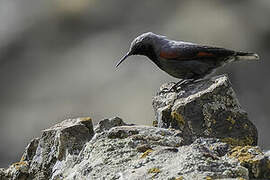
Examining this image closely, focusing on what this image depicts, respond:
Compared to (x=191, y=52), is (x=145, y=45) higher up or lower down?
higher up

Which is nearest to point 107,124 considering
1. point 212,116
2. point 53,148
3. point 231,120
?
point 53,148

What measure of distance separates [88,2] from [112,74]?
508 cm

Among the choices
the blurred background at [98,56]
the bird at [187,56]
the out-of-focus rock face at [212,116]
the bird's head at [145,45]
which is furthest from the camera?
the blurred background at [98,56]

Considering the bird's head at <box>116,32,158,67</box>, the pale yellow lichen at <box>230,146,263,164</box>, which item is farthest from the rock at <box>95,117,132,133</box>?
the bird's head at <box>116,32,158,67</box>

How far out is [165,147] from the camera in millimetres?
6285

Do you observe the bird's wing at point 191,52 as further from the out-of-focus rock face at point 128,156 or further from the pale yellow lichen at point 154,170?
the pale yellow lichen at point 154,170

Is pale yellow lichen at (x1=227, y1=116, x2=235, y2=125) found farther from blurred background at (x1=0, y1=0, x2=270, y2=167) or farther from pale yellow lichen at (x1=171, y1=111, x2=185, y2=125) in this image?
blurred background at (x1=0, y1=0, x2=270, y2=167)

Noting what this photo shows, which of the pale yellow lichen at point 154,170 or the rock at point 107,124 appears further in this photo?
the rock at point 107,124

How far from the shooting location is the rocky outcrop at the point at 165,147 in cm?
582

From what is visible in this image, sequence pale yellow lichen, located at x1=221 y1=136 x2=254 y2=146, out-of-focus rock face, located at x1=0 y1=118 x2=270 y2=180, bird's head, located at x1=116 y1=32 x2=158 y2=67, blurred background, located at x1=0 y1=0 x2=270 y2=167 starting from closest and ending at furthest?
1. out-of-focus rock face, located at x1=0 y1=118 x2=270 y2=180
2. pale yellow lichen, located at x1=221 y1=136 x2=254 y2=146
3. bird's head, located at x1=116 y1=32 x2=158 y2=67
4. blurred background, located at x1=0 y1=0 x2=270 y2=167

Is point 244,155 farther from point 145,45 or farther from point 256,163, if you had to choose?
point 145,45

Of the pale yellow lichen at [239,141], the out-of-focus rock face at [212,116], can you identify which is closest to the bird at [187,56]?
the out-of-focus rock face at [212,116]

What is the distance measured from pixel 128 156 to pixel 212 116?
4.54 ft

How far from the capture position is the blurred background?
64.5 feet
